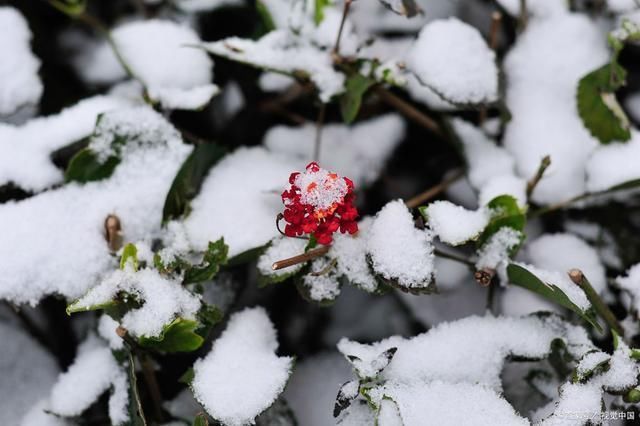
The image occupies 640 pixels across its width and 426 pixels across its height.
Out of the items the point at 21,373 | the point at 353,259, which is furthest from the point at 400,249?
the point at 21,373

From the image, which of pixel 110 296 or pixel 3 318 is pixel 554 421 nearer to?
pixel 110 296

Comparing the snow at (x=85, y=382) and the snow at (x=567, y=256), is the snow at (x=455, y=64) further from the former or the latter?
the snow at (x=85, y=382)

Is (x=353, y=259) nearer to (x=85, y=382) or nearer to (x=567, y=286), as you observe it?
(x=567, y=286)

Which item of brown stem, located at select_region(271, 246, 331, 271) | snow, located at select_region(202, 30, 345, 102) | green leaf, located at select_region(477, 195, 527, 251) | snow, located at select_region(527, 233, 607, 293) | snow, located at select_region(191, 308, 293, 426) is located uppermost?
snow, located at select_region(202, 30, 345, 102)

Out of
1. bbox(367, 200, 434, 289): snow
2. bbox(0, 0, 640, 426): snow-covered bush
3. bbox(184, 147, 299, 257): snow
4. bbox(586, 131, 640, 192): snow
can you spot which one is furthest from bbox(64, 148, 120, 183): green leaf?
bbox(586, 131, 640, 192): snow

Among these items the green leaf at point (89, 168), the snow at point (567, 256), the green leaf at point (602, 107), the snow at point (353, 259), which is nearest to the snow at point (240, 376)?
the snow at point (353, 259)

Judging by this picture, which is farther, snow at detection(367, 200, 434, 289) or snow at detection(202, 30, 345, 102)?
snow at detection(202, 30, 345, 102)

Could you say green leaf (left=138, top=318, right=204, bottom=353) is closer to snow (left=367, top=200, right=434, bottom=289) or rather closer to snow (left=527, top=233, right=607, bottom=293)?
snow (left=367, top=200, right=434, bottom=289)
